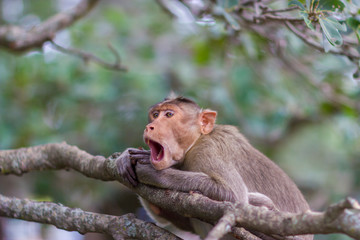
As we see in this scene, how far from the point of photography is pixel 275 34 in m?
6.08

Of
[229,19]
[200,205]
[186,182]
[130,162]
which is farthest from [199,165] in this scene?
[229,19]

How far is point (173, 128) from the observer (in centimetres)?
414

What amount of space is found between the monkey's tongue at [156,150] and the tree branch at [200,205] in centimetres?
20

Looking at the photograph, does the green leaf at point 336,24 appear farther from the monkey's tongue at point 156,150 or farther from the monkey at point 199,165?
the monkey's tongue at point 156,150

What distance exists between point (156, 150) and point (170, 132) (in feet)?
0.72

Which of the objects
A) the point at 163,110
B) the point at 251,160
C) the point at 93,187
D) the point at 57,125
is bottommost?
the point at 93,187

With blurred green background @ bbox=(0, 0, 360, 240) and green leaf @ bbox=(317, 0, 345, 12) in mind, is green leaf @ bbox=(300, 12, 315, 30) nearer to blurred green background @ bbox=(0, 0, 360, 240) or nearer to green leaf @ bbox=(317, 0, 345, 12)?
green leaf @ bbox=(317, 0, 345, 12)

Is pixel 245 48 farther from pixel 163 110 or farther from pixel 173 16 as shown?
pixel 163 110

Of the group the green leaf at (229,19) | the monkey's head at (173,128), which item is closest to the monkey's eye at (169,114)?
the monkey's head at (173,128)

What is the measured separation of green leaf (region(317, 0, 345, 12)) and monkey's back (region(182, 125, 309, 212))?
4.76 ft

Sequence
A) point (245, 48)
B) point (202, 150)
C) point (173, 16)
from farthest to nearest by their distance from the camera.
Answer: point (245, 48) → point (173, 16) → point (202, 150)

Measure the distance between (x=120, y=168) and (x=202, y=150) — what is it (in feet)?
2.53

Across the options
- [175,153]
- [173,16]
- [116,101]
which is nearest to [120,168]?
[175,153]

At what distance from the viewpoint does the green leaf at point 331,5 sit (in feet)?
11.5
